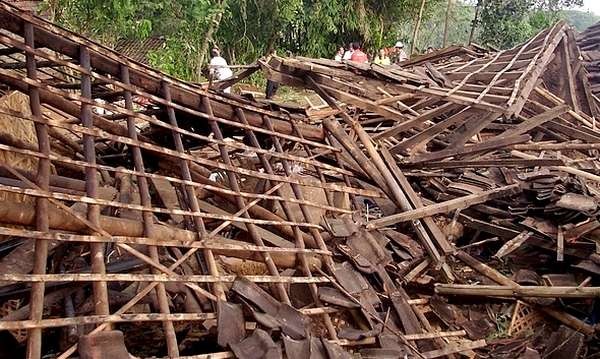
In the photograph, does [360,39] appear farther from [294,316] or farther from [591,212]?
[294,316]

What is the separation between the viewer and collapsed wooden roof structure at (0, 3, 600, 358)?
9.73ft

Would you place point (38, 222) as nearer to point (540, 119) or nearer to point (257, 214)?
point (257, 214)

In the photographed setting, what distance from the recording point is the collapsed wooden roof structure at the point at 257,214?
2965 millimetres

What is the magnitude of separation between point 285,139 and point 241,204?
1055mm

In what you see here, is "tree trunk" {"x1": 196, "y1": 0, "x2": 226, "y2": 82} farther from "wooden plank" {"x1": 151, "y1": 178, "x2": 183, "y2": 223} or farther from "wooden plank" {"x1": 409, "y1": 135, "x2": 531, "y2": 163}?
"wooden plank" {"x1": 151, "y1": 178, "x2": 183, "y2": 223}

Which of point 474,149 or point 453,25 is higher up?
point 453,25

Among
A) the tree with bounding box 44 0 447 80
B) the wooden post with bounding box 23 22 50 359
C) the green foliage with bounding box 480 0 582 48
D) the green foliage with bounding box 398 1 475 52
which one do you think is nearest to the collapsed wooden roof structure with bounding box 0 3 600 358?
the wooden post with bounding box 23 22 50 359

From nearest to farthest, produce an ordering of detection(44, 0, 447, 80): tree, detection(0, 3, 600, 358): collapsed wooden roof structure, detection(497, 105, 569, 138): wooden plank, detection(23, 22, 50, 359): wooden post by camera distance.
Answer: detection(23, 22, 50, 359): wooden post → detection(0, 3, 600, 358): collapsed wooden roof structure → detection(497, 105, 569, 138): wooden plank → detection(44, 0, 447, 80): tree

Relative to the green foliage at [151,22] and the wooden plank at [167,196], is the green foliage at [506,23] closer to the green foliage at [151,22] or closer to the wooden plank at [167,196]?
the green foliage at [151,22]

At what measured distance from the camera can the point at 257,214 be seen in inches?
156

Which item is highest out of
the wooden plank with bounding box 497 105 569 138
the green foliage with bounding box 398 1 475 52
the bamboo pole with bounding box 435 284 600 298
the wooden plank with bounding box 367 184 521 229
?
the green foliage with bounding box 398 1 475 52

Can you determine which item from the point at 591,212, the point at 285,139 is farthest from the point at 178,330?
the point at 591,212

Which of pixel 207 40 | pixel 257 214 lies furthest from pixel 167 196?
pixel 207 40

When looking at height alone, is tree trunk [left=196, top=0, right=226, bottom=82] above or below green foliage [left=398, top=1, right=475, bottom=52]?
below
